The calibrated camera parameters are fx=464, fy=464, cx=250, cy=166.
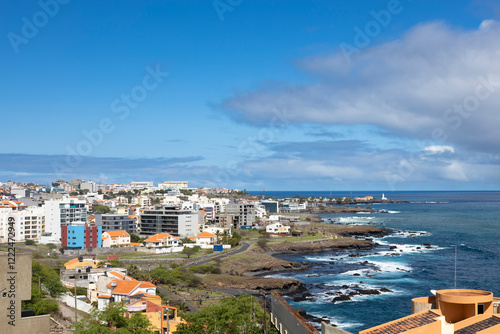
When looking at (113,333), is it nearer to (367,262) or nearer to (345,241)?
(367,262)

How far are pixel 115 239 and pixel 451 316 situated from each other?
181 feet

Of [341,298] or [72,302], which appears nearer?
[72,302]

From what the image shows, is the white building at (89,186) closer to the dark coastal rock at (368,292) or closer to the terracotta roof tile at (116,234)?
the terracotta roof tile at (116,234)

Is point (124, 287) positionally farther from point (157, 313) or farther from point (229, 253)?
point (229, 253)

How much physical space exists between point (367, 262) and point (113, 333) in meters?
41.6

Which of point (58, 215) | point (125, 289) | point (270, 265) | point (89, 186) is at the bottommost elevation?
point (270, 265)

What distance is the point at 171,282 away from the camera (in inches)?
1559

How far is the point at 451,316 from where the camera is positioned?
31.8 feet

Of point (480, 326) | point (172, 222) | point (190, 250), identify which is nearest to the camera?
point (480, 326)

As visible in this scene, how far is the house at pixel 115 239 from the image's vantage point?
59312 millimetres

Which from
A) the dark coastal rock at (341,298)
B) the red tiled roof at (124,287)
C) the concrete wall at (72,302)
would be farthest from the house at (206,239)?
the concrete wall at (72,302)

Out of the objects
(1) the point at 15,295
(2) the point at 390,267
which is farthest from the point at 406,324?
(2) the point at 390,267

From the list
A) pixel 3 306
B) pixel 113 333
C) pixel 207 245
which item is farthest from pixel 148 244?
pixel 3 306

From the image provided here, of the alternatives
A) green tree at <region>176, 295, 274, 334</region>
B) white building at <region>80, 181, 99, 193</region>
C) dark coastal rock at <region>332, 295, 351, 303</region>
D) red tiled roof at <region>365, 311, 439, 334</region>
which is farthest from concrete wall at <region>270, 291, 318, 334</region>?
white building at <region>80, 181, 99, 193</region>
